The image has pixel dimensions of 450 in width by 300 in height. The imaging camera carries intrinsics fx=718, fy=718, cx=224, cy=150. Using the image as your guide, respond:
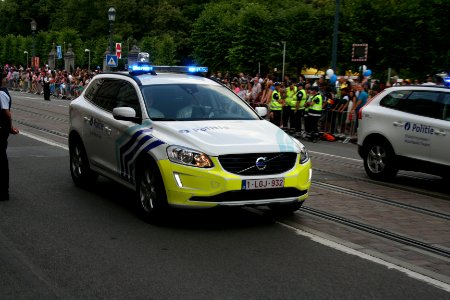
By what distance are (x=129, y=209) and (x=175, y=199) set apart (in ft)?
4.52

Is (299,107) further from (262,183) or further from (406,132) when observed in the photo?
(262,183)

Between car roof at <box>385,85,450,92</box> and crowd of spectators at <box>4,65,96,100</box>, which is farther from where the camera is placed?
crowd of spectators at <box>4,65,96,100</box>

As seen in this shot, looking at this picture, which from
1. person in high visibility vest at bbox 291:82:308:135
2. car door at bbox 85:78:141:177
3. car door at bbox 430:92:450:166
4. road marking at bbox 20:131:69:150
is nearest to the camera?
car door at bbox 85:78:141:177

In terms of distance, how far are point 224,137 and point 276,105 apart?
14.6 m

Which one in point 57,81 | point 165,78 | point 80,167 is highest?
point 165,78

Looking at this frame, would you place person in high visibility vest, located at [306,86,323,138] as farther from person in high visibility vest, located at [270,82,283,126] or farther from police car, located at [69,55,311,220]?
police car, located at [69,55,311,220]

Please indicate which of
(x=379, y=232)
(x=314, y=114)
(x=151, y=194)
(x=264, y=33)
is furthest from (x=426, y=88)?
(x=264, y=33)

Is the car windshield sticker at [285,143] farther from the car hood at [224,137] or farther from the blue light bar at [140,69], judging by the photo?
the blue light bar at [140,69]

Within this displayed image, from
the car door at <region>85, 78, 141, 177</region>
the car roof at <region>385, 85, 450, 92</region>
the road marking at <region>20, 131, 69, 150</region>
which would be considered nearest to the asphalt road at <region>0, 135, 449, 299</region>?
the car door at <region>85, 78, 141, 177</region>

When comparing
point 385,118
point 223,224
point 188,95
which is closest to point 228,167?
point 223,224

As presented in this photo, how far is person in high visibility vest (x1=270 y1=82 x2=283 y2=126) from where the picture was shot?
2214cm

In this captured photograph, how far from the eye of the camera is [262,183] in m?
7.48

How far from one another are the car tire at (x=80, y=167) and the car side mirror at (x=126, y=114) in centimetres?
177

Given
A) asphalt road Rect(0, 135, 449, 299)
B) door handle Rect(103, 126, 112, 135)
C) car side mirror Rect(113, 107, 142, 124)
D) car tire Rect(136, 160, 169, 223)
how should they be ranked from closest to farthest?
asphalt road Rect(0, 135, 449, 299) → car tire Rect(136, 160, 169, 223) → car side mirror Rect(113, 107, 142, 124) → door handle Rect(103, 126, 112, 135)
